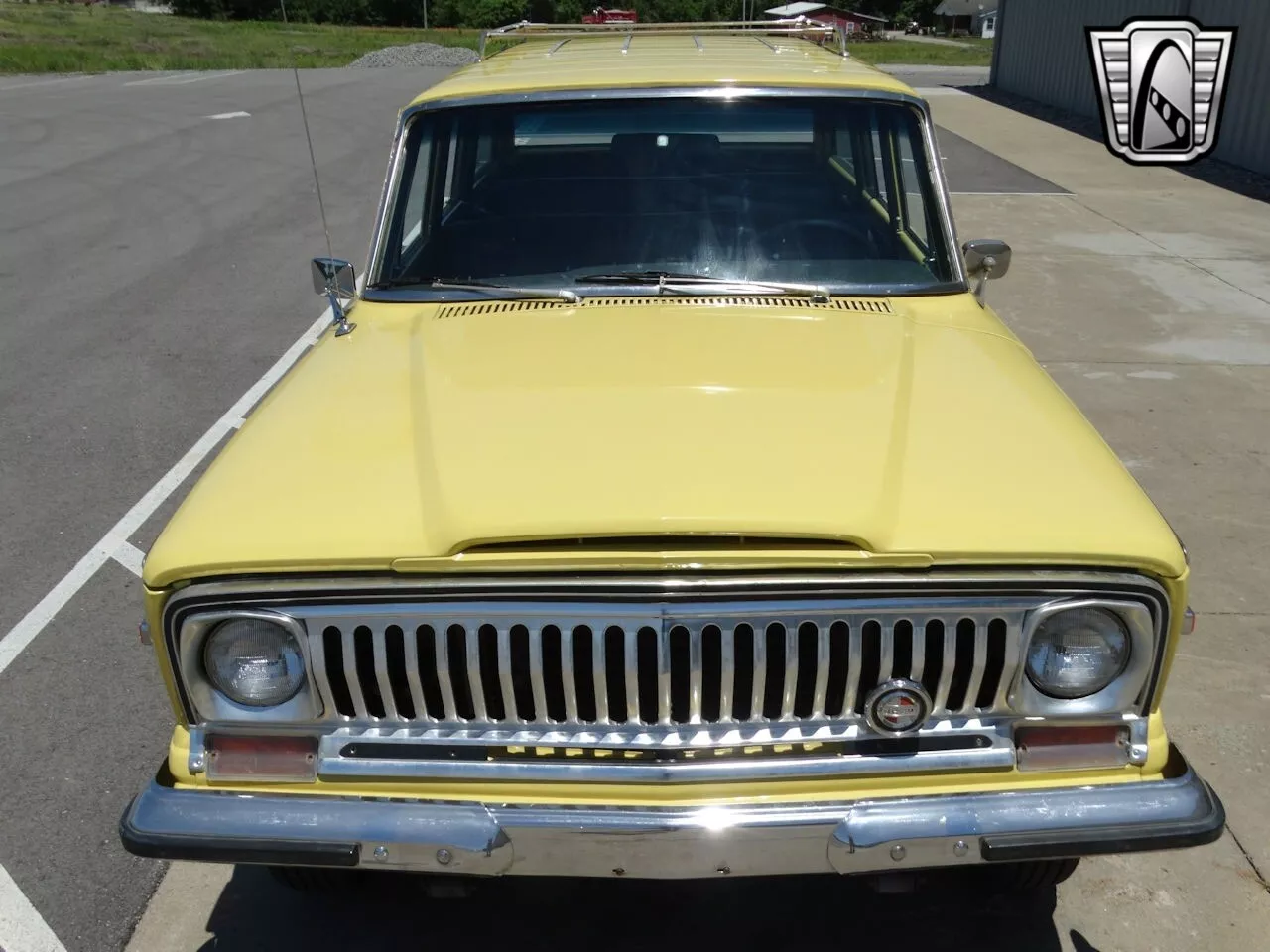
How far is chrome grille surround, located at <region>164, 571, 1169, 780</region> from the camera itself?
7.44ft

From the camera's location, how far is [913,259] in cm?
366

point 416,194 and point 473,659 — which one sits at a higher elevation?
point 416,194

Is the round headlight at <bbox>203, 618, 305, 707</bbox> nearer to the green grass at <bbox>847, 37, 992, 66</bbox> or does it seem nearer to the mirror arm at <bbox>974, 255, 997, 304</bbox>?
the mirror arm at <bbox>974, 255, 997, 304</bbox>

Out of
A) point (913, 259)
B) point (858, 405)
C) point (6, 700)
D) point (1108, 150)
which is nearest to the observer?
point (858, 405)

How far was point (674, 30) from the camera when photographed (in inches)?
207

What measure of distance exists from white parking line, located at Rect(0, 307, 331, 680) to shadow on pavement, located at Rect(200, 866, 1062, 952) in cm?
73

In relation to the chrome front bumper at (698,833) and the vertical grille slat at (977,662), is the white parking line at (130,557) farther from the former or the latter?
the vertical grille slat at (977,662)

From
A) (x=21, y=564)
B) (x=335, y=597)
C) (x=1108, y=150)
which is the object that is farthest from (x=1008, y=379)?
(x=1108, y=150)

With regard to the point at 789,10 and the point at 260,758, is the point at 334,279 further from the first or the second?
the point at 789,10

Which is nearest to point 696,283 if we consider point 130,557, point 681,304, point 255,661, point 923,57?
point 681,304

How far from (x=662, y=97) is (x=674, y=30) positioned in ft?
5.96

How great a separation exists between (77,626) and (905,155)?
3495 mm

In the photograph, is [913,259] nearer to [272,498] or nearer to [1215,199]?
[272,498]

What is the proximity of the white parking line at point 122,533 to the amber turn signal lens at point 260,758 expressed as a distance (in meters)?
1.10
